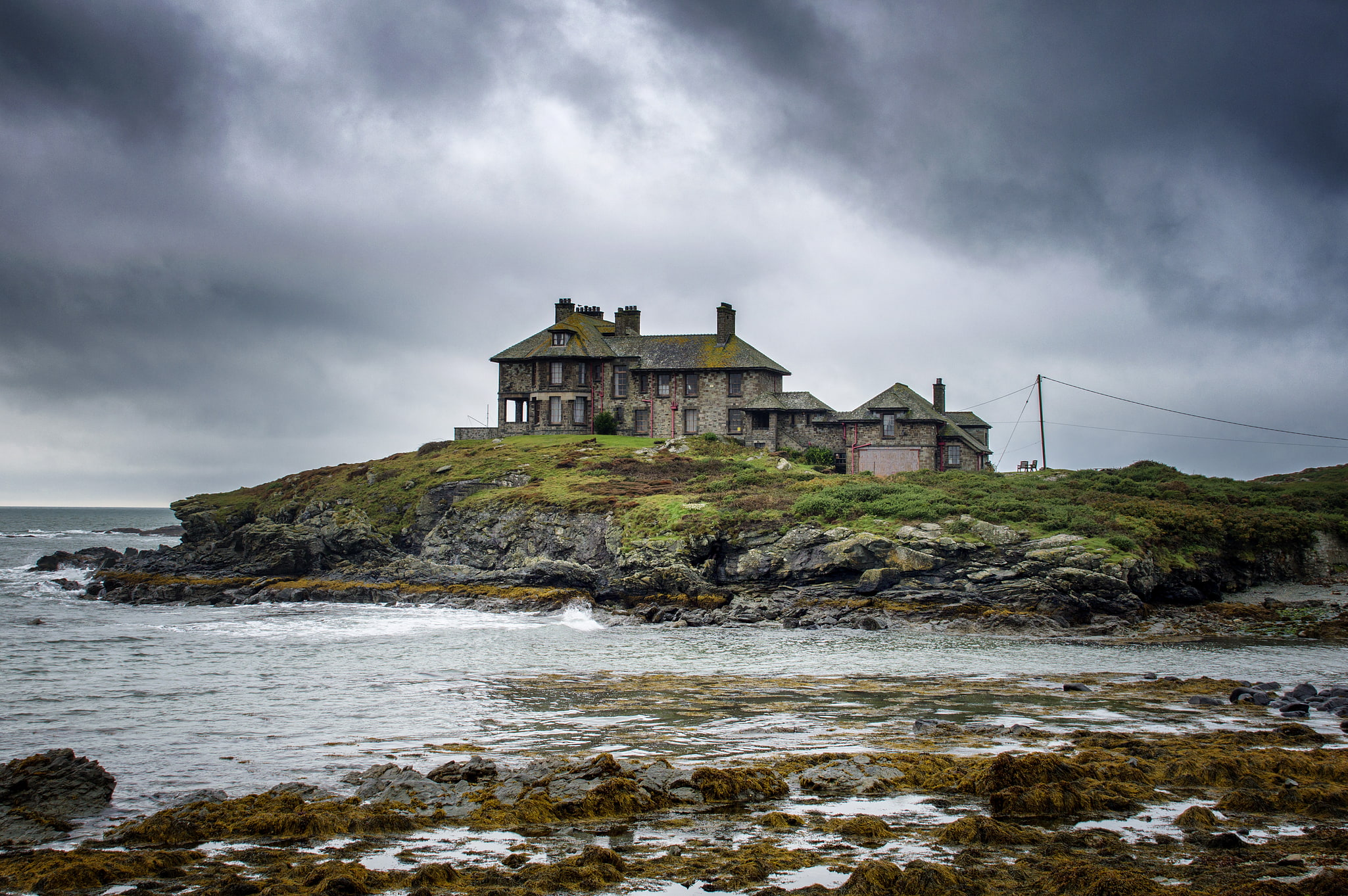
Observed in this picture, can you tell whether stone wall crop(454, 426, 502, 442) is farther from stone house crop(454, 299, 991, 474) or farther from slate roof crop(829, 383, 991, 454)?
slate roof crop(829, 383, 991, 454)

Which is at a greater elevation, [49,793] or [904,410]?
[904,410]

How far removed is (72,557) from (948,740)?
67.1m

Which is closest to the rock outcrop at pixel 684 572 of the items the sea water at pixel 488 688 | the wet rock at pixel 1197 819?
the sea water at pixel 488 688

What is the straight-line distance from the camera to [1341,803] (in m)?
9.80

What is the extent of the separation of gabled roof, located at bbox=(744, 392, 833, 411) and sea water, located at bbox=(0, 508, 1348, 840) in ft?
99.6

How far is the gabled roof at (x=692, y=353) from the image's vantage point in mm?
62594

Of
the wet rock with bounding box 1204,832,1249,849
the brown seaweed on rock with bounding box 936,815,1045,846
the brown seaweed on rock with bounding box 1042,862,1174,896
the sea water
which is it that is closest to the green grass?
the sea water

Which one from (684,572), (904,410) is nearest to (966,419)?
→ (904,410)

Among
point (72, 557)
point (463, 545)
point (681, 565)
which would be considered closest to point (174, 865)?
point (681, 565)

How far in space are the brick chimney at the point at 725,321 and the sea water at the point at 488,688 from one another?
3527cm

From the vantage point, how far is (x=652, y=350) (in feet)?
213

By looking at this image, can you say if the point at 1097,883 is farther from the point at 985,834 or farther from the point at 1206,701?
the point at 1206,701

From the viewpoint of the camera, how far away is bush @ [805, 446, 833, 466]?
57656mm

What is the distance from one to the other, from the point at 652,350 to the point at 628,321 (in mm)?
5217
